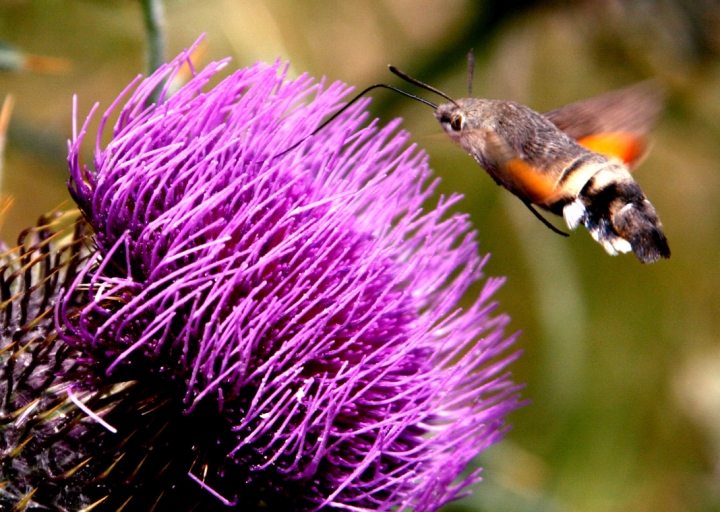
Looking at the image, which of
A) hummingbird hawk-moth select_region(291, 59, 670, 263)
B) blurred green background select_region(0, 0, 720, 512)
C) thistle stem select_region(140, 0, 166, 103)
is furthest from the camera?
blurred green background select_region(0, 0, 720, 512)

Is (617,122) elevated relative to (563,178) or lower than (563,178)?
elevated

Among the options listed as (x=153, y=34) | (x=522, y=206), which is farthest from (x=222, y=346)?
(x=522, y=206)

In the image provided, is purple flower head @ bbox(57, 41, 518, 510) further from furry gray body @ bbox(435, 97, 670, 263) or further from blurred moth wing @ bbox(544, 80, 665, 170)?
blurred moth wing @ bbox(544, 80, 665, 170)

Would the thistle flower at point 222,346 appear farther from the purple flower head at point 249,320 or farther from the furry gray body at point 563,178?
the furry gray body at point 563,178

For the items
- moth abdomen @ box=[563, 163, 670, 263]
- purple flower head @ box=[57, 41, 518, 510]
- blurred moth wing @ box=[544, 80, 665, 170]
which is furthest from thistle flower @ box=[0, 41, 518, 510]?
blurred moth wing @ box=[544, 80, 665, 170]

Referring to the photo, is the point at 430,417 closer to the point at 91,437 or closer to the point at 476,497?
the point at 91,437

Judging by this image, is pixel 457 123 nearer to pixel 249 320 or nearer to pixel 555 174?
pixel 555 174

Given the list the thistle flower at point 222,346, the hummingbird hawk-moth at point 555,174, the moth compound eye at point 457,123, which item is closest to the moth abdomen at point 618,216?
the hummingbird hawk-moth at point 555,174
